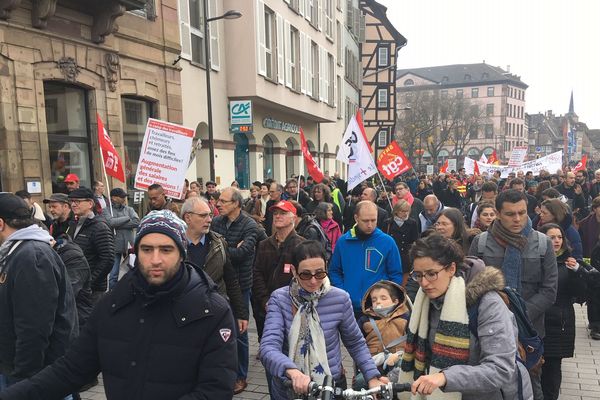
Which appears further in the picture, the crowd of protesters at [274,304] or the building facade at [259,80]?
the building facade at [259,80]

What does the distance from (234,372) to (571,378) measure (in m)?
4.34

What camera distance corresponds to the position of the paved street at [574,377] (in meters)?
4.53

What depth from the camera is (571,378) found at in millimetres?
4855

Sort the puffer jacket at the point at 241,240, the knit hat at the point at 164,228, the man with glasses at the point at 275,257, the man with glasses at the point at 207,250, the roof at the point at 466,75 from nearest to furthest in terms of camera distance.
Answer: the knit hat at the point at 164,228
the man with glasses at the point at 207,250
the man with glasses at the point at 275,257
the puffer jacket at the point at 241,240
the roof at the point at 466,75

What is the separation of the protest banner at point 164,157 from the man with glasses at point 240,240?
194 centimetres

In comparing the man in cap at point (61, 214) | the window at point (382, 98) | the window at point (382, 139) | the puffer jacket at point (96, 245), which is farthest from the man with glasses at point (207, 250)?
the window at point (382, 139)

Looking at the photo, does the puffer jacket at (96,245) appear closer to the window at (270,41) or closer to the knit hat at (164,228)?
the knit hat at (164,228)

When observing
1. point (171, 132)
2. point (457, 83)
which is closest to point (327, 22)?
point (171, 132)

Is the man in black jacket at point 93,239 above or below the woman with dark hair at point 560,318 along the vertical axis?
above

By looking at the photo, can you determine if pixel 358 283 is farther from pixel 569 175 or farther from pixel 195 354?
pixel 569 175

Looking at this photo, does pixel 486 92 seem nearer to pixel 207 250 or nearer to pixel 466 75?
pixel 466 75

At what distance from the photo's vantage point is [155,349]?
6.32ft

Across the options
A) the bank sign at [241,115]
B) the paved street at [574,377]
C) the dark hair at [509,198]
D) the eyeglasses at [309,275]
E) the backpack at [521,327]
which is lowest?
the paved street at [574,377]

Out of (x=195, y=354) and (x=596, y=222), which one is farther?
(x=596, y=222)
